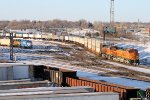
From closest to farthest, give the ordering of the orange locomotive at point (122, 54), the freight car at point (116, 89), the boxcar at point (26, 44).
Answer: the freight car at point (116, 89)
the orange locomotive at point (122, 54)
the boxcar at point (26, 44)

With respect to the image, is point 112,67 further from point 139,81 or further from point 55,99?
point 55,99

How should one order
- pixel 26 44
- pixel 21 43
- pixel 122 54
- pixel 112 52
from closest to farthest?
pixel 122 54, pixel 112 52, pixel 26 44, pixel 21 43

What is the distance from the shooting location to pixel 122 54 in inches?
2172

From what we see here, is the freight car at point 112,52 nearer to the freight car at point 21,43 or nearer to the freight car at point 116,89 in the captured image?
the freight car at point 21,43

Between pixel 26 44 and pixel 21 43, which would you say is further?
pixel 21 43

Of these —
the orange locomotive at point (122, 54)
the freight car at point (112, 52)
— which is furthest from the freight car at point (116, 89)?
the freight car at point (112, 52)

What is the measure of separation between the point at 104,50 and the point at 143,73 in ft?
63.6

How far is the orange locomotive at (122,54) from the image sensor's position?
5275 cm

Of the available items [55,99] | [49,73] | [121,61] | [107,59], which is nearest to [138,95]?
[55,99]

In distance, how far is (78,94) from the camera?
1564cm

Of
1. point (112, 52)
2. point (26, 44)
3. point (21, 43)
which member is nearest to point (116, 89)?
point (112, 52)

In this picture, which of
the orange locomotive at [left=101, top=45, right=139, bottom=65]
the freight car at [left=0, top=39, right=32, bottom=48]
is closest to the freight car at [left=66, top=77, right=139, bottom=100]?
the orange locomotive at [left=101, top=45, right=139, bottom=65]

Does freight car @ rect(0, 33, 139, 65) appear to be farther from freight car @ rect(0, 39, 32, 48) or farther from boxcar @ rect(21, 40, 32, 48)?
freight car @ rect(0, 39, 32, 48)

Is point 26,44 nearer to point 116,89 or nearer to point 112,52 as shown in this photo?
point 112,52
